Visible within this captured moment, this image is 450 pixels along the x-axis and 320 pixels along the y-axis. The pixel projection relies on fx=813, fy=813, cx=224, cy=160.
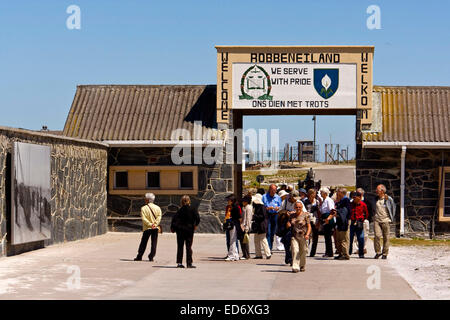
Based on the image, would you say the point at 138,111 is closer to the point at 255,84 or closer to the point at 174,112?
the point at 174,112

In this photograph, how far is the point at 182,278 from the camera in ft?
48.3

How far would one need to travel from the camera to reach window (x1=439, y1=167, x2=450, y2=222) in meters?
25.3

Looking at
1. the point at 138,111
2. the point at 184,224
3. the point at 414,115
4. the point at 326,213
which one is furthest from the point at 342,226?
the point at 138,111

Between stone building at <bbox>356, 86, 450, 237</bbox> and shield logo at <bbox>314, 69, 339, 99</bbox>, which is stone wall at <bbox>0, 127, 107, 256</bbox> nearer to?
shield logo at <bbox>314, 69, 339, 99</bbox>

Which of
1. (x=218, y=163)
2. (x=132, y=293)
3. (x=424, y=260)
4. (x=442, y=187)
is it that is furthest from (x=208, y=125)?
(x=132, y=293)

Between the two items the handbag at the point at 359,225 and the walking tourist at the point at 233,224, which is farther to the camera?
the handbag at the point at 359,225

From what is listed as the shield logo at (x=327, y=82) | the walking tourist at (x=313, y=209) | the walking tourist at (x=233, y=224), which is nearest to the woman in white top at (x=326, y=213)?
the walking tourist at (x=313, y=209)

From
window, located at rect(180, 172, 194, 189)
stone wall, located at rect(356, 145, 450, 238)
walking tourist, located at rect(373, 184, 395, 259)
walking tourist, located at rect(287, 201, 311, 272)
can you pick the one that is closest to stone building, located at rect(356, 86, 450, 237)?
stone wall, located at rect(356, 145, 450, 238)

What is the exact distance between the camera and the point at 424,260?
18703mm

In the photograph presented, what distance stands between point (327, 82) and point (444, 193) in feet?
16.6

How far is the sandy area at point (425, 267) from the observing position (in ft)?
44.0

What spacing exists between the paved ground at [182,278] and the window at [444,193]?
6574 mm

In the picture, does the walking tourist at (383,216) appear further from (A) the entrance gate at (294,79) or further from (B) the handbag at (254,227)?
(A) the entrance gate at (294,79)
